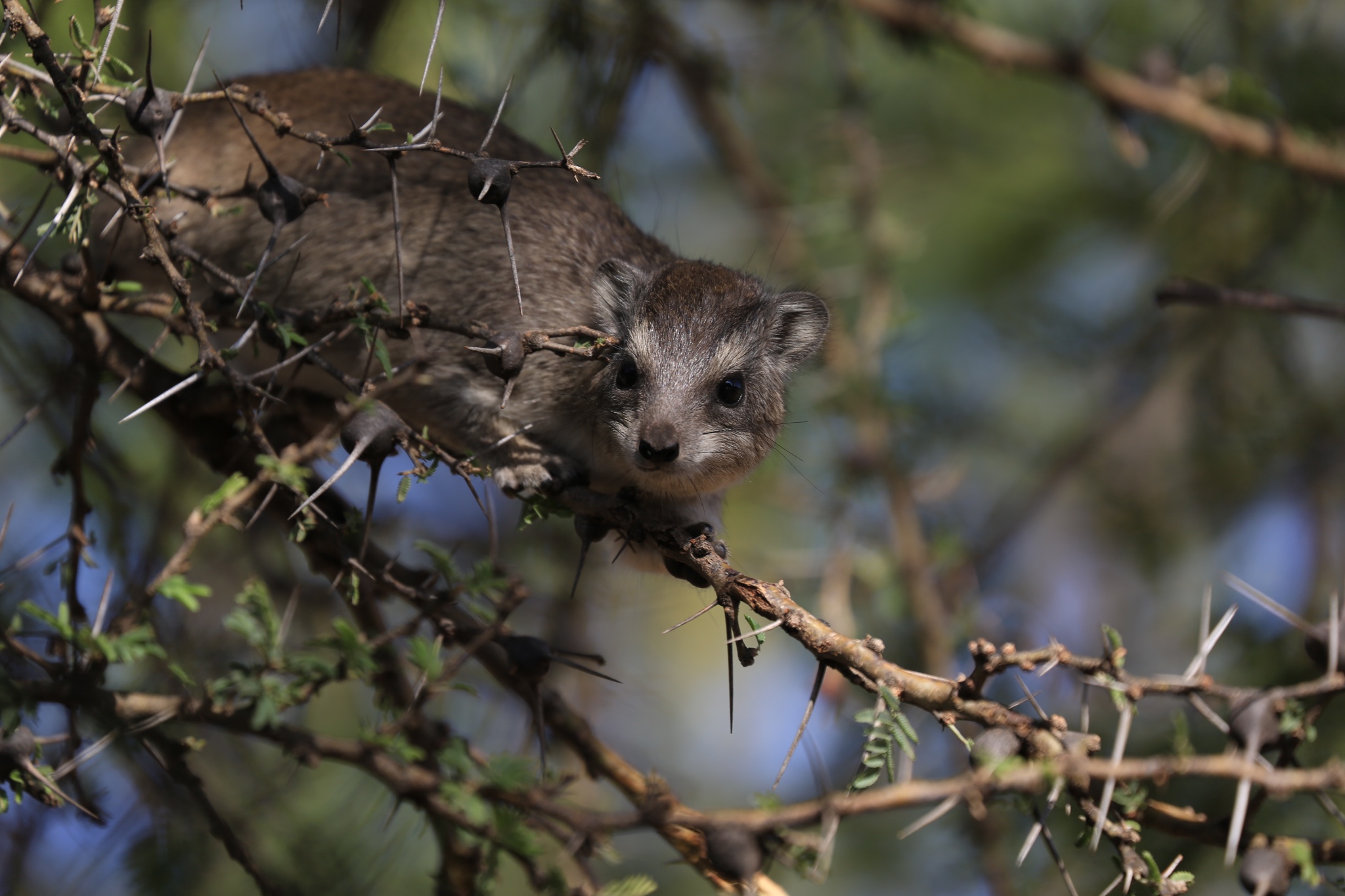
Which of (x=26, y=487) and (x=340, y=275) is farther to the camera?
(x=26, y=487)

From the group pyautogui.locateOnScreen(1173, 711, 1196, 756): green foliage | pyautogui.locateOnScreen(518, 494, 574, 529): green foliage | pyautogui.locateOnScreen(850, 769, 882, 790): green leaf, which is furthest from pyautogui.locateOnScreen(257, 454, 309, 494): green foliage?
pyautogui.locateOnScreen(1173, 711, 1196, 756): green foliage

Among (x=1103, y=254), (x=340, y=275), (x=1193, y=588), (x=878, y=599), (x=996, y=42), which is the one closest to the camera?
(x=340, y=275)

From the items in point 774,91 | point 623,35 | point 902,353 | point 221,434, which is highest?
point 774,91

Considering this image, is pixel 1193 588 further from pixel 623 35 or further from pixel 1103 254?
pixel 623 35

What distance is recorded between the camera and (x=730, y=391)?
4.80 meters

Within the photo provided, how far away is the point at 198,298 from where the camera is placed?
4.43m

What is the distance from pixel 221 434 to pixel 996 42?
15.5ft

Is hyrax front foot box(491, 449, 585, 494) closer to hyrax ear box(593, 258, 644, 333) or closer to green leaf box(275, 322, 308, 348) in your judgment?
hyrax ear box(593, 258, 644, 333)

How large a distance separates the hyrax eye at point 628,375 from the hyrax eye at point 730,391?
37 centimetres

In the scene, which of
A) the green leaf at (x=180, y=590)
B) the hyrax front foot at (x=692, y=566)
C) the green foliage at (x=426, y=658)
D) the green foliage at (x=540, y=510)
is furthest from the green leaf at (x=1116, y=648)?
the green leaf at (x=180, y=590)

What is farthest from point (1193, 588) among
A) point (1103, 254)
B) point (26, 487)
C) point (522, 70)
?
point (26, 487)

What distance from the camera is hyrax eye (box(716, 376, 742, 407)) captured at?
4758 millimetres

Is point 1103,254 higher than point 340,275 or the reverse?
higher

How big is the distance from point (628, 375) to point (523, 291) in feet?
2.68
